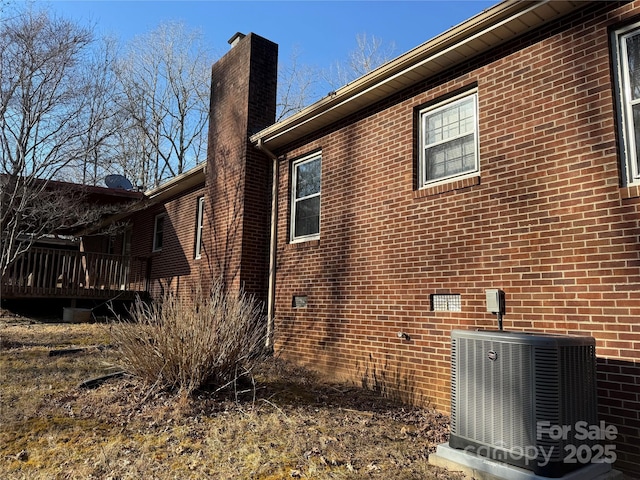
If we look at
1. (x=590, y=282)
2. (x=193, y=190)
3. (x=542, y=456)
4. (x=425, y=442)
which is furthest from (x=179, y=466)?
(x=193, y=190)

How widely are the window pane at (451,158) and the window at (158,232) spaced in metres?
9.61

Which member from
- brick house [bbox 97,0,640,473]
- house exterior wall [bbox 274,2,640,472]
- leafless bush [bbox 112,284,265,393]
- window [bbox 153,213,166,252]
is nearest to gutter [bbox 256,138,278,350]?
brick house [bbox 97,0,640,473]

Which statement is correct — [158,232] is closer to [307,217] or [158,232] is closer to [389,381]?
[307,217]

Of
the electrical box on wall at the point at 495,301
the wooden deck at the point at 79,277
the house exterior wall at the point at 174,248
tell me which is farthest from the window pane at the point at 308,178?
the wooden deck at the point at 79,277

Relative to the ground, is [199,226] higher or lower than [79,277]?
higher

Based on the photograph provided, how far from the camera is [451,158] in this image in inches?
224

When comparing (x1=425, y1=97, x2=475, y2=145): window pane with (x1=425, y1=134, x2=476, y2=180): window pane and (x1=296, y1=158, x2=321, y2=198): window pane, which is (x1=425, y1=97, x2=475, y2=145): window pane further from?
(x1=296, y1=158, x2=321, y2=198): window pane

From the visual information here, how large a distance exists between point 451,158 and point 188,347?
3841mm

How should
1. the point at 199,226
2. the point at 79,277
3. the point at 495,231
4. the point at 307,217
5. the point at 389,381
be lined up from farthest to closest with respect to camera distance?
the point at 79,277
the point at 199,226
the point at 307,217
the point at 389,381
the point at 495,231

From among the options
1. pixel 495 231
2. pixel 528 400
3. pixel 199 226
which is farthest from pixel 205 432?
pixel 199 226

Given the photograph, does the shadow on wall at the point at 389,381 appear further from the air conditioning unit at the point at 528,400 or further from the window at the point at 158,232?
the window at the point at 158,232

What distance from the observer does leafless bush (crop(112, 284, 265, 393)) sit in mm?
4945

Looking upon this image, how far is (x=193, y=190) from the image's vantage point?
1196 cm

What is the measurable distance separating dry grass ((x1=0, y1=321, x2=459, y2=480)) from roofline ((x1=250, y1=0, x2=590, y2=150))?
414cm
